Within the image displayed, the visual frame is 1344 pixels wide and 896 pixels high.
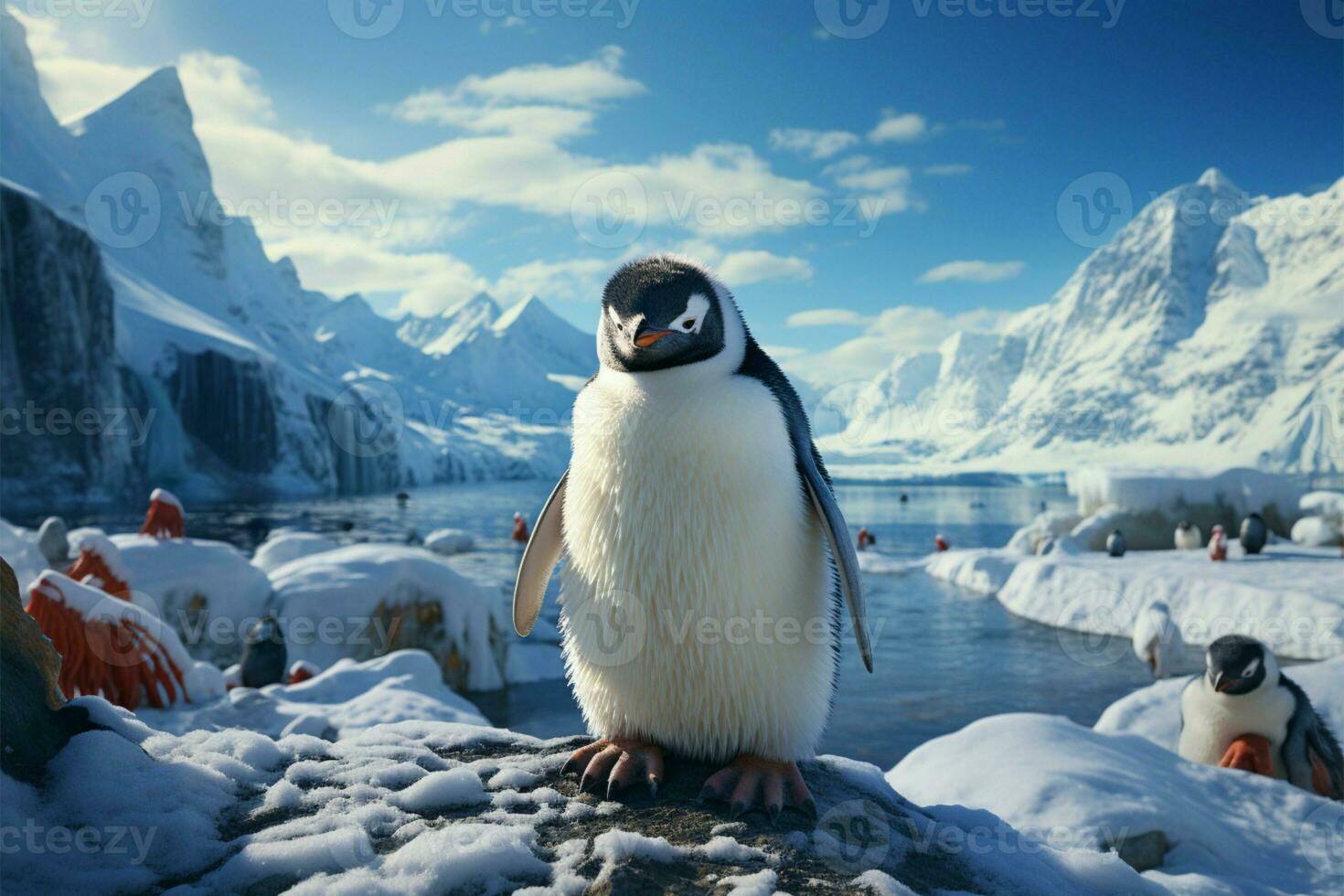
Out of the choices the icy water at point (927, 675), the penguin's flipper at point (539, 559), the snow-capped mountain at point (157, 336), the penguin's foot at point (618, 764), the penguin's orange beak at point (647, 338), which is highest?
the snow-capped mountain at point (157, 336)

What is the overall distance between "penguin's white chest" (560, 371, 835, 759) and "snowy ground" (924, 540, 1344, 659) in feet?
43.2

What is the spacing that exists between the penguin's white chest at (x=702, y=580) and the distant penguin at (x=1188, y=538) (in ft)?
71.4

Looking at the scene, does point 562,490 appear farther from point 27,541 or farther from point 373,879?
point 27,541

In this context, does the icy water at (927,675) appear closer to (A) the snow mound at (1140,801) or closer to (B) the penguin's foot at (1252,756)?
(B) the penguin's foot at (1252,756)

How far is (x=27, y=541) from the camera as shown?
346 inches

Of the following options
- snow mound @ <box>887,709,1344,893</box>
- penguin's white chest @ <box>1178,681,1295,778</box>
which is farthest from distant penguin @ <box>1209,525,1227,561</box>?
snow mound @ <box>887,709,1344,893</box>

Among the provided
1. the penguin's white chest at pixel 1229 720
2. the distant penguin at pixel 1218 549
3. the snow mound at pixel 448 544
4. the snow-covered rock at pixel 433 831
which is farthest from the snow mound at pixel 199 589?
the distant penguin at pixel 1218 549

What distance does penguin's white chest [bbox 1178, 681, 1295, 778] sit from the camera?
5.00m

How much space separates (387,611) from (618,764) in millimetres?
8692

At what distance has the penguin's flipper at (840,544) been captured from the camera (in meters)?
2.27

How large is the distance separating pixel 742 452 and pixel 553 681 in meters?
10.8

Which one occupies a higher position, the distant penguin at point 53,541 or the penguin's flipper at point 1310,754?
Result: the distant penguin at point 53,541

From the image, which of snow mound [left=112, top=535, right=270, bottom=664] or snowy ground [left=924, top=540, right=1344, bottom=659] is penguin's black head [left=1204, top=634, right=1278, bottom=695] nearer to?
snowy ground [left=924, top=540, right=1344, bottom=659]

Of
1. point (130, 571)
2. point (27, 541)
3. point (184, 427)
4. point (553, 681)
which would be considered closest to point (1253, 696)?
point (553, 681)
